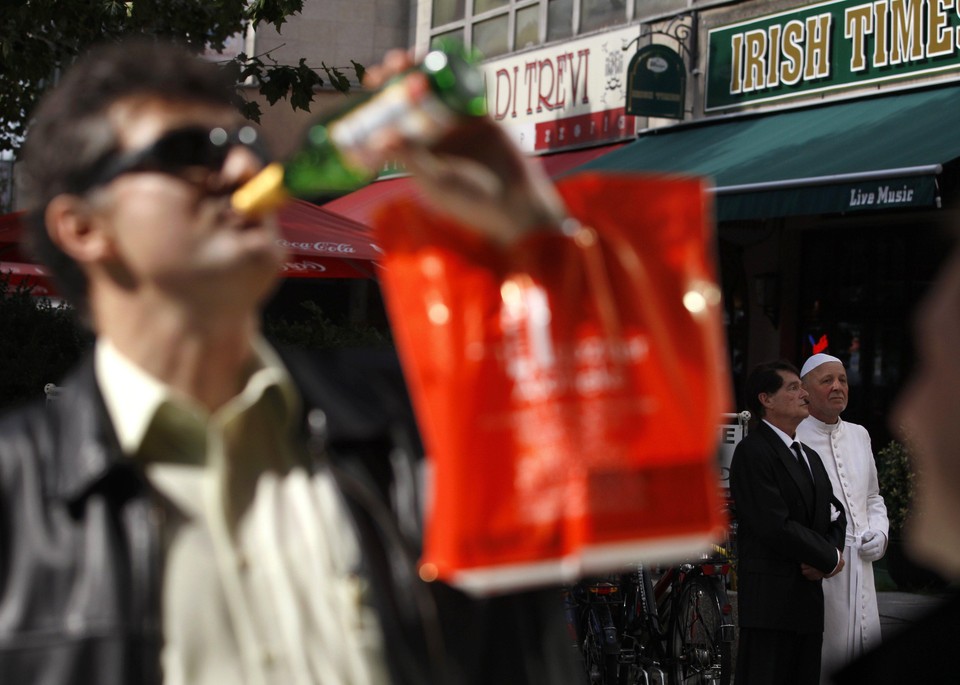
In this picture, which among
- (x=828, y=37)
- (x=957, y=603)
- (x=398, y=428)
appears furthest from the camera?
(x=828, y=37)

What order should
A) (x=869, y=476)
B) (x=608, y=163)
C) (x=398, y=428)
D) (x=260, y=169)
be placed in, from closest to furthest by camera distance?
(x=260, y=169)
(x=398, y=428)
(x=869, y=476)
(x=608, y=163)

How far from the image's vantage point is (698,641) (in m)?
7.57

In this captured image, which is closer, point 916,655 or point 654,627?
point 916,655

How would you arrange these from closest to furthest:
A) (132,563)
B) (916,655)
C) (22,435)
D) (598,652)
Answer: (132,563)
(22,435)
(916,655)
(598,652)

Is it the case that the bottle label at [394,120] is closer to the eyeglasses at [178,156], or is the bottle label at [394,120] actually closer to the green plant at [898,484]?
the eyeglasses at [178,156]

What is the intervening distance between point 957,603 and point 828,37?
11.7m

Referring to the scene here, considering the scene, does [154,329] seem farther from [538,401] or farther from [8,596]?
[538,401]

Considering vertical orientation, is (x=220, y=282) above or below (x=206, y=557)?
above

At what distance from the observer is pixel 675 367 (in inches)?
59.6

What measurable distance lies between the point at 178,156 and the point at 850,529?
539cm

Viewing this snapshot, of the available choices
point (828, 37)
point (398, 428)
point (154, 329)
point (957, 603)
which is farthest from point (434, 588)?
point (828, 37)

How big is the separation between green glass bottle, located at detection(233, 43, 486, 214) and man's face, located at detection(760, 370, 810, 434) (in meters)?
5.28

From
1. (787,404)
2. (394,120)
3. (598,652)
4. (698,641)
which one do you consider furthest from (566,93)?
(394,120)

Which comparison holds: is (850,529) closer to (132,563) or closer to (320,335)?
(320,335)
